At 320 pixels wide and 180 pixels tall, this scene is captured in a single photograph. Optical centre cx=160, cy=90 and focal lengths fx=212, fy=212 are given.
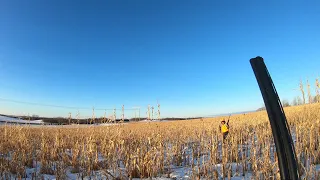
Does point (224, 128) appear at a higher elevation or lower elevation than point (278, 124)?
lower

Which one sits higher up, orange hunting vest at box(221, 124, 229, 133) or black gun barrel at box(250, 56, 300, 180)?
black gun barrel at box(250, 56, 300, 180)

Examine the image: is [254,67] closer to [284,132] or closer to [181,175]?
[284,132]

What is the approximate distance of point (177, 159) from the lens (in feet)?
19.4

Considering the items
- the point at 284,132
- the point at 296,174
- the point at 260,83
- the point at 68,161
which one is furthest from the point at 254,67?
the point at 68,161

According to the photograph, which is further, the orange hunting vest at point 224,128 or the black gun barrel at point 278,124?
the orange hunting vest at point 224,128

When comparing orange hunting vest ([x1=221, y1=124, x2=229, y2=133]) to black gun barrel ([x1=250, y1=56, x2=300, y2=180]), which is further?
orange hunting vest ([x1=221, y1=124, x2=229, y2=133])

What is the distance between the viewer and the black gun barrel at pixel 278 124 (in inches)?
34.6

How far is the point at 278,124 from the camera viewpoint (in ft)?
2.99

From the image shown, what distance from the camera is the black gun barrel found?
88 centimetres

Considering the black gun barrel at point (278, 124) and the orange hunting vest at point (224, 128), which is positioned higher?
the black gun barrel at point (278, 124)

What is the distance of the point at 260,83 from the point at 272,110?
0.13 meters

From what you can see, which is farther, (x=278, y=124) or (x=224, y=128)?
(x=224, y=128)

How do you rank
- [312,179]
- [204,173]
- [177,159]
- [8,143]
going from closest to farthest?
[312,179], [204,173], [177,159], [8,143]

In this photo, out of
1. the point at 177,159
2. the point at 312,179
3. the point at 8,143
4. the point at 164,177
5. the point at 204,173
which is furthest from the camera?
the point at 8,143
